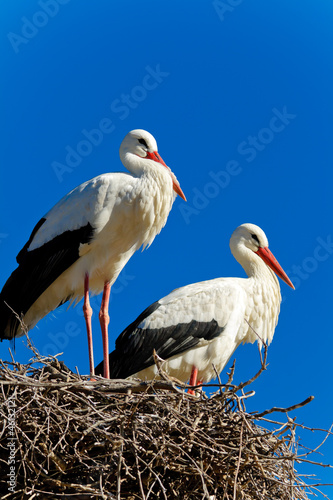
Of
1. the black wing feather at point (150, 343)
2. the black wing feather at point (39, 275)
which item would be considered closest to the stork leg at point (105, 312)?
the black wing feather at point (150, 343)

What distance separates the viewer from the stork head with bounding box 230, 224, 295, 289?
7.25 meters

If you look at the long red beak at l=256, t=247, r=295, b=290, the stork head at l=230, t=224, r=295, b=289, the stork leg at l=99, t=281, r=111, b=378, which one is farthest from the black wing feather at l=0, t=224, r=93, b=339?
the long red beak at l=256, t=247, r=295, b=290

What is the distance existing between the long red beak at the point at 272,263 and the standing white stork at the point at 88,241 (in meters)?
1.38

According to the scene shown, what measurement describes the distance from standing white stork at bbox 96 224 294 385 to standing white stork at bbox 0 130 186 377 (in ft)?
0.79

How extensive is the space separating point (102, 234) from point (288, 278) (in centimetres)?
212

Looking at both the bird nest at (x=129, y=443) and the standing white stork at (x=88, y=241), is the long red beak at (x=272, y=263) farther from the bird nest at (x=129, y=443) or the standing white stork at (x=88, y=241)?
the bird nest at (x=129, y=443)

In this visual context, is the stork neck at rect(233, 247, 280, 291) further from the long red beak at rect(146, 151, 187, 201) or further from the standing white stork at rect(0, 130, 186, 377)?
the standing white stork at rect(0, 130, 186, 377)

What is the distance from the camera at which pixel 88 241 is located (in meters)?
5.93

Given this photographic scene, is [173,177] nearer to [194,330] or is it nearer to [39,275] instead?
[194,330]

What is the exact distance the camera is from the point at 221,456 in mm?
3949

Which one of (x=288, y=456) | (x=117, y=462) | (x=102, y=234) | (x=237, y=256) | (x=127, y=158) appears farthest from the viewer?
(x=237, y=256)

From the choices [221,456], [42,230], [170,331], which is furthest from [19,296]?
[221,456]

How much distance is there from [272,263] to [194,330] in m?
1.42

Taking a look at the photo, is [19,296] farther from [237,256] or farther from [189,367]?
[237,256]
